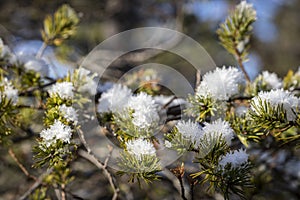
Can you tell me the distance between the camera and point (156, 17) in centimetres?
229

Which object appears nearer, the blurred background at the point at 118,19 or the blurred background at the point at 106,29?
the blurred background at the point at 106,29

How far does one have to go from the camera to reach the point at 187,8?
2010mm

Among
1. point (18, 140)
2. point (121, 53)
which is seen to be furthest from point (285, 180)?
point (121, 53)

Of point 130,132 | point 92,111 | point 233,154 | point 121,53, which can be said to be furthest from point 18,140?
point 121,53

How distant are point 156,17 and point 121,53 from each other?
0.59 m

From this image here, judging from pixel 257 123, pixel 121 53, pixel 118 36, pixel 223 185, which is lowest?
pixel 223 185

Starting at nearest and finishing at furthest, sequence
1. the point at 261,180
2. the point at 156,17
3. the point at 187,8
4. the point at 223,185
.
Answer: the point at 223,185
the point at 261,180
the point at 187,8
the point at 156,17

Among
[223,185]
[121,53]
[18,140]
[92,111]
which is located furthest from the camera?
[121,53]

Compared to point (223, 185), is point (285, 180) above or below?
above

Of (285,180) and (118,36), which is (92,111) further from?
(118,36)

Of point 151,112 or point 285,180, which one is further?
point 285,180

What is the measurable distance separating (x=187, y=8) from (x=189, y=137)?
163cm

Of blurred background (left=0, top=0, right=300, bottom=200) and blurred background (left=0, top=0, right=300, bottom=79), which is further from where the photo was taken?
blurred background (left=0, top=0, right=300, bottom=79)

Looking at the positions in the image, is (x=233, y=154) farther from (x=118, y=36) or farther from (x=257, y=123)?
(x=118, y=36)
